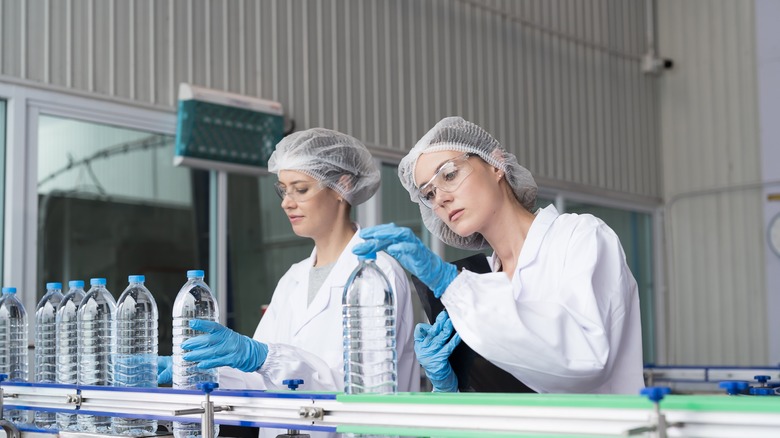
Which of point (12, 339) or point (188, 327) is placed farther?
point (12, 339)

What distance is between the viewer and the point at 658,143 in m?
7.69

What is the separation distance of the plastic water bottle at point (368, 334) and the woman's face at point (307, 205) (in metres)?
0.88

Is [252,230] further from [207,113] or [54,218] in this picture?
[54,218]

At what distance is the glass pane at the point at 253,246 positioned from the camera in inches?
182

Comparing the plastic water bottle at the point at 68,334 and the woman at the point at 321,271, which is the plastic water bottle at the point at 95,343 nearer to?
the plastic water bottle at the point at 68,334

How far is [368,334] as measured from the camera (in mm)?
1795

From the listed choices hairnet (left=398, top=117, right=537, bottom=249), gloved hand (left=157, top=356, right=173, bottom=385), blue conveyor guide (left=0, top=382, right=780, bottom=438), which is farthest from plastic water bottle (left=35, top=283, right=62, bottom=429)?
hairnet (left=398, top=117, right=537, bottom=249)

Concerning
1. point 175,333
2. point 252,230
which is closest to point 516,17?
point 252,230

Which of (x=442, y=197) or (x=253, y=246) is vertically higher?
(x=253, y=246)

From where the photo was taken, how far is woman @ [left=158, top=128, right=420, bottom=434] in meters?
2.46

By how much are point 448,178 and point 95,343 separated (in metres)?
1.02

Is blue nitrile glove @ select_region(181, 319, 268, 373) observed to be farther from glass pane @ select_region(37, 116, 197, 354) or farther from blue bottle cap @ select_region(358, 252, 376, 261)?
glass pane @ select_region(37, 116, 197, 354)

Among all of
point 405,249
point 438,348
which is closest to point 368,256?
point 405,249

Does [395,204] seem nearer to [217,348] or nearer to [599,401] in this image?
[217,348]
